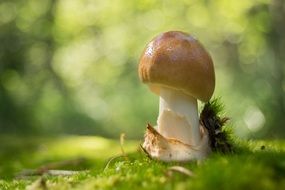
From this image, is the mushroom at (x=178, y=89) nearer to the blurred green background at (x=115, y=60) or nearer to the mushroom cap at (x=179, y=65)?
the mushroom cap at (x=179, y=65)

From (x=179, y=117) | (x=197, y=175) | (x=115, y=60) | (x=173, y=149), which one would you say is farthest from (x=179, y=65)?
(x=115, y=60)

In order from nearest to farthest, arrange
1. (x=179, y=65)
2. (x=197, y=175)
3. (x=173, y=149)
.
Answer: (x=197, y=175), (x=179, y=65), (x=173, y=149)

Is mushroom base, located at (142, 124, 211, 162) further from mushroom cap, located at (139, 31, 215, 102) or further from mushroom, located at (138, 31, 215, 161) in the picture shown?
mushroom cap, located at (139, 31, 215, 102)

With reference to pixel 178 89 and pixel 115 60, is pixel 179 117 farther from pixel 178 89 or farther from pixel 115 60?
pixel 115 60

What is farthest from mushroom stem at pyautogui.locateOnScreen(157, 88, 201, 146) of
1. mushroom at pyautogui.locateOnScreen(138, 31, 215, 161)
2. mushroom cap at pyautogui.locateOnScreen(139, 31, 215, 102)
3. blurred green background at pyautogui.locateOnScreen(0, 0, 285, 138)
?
blurred green background at pyautogui.locateOnScreen(0, 0, 285, 138)

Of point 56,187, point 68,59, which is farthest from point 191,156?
point 68,59

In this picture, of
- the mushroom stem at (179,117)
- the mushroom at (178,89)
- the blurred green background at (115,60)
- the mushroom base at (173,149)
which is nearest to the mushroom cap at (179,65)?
the mushroom at (178,89)

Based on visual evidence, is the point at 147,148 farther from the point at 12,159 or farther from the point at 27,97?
the point at 27,97
